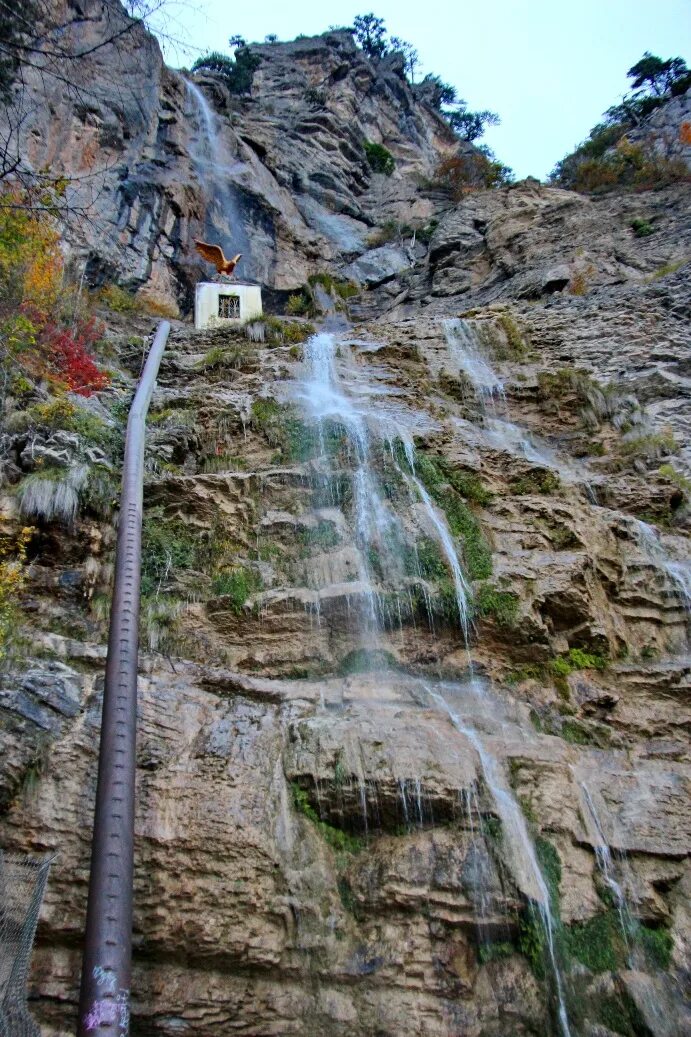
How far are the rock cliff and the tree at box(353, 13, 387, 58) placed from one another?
39.0 m

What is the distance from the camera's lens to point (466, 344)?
51.5 feet

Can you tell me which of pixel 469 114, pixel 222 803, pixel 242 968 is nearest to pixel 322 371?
pixel 222 803

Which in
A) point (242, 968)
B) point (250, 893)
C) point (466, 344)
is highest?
point (466, 344)

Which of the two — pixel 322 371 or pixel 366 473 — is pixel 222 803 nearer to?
pixel 366 473

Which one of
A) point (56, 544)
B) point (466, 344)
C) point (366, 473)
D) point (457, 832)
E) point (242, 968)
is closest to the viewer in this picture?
point (242, 968)

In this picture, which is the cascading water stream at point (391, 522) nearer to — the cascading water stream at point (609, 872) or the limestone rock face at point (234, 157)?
the cascading water stream at point (609, 872)

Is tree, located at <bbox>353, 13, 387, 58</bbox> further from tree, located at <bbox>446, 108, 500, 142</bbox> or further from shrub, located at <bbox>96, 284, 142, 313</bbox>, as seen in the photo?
shrub, located at <bbox>96, 284, 142, 313</bbox>

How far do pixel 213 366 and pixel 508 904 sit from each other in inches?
424

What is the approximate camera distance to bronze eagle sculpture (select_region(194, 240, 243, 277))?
21500mm

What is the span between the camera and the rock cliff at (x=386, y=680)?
5609 millimetres

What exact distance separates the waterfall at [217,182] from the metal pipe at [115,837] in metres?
18.8

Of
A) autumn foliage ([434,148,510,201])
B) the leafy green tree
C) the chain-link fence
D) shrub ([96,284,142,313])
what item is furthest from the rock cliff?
the leafy green tree

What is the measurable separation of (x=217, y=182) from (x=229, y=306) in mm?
7130

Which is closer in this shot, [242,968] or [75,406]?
[242,968]
